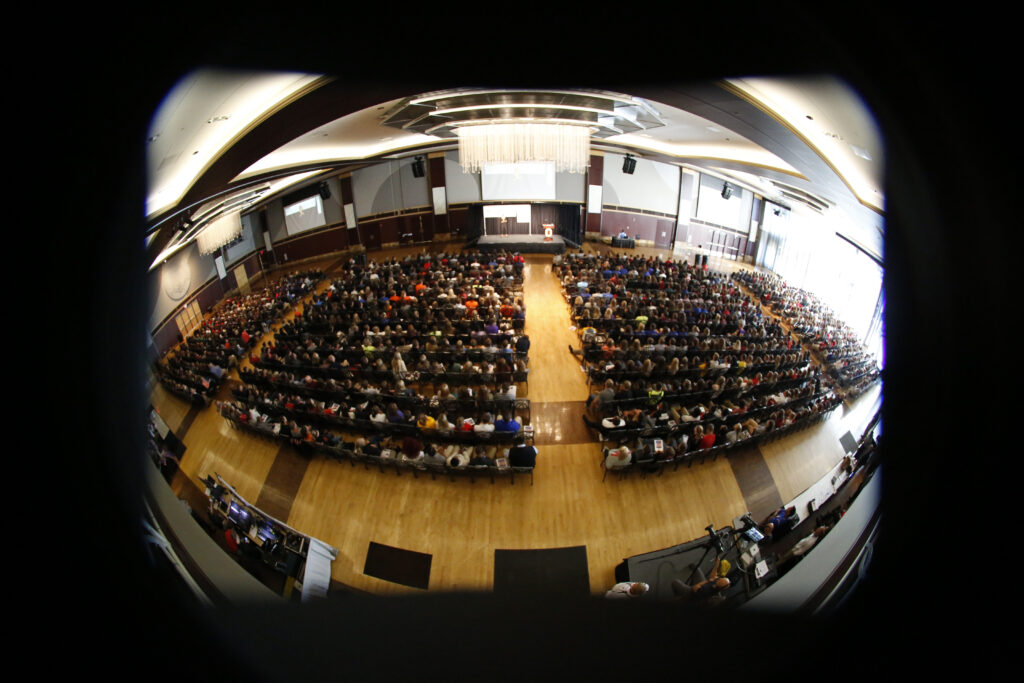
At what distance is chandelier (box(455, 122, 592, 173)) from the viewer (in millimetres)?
7336

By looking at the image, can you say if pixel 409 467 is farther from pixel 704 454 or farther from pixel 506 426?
pixel 704 454

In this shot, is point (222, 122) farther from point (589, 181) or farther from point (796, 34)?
point (589, 181)

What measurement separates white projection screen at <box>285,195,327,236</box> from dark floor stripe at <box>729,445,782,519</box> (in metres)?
19.9

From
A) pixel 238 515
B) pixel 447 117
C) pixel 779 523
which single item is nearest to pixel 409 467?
pixel 238 515

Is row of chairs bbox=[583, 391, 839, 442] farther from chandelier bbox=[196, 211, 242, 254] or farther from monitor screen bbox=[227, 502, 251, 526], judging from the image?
chandelier bbox=[196, 211, 242, 254]

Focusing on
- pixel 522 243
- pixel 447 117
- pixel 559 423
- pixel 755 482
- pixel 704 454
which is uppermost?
pixel 522 243

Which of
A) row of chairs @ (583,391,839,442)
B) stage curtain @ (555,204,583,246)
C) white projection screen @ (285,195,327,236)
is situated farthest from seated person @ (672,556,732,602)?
white projection screen @ (285,195,327,236)

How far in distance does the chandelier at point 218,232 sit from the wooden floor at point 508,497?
7444 millimetres

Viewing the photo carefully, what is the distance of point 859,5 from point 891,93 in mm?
254

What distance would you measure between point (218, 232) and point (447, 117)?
10438 millimetres

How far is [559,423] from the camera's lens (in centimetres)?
734

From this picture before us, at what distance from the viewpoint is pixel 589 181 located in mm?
18562

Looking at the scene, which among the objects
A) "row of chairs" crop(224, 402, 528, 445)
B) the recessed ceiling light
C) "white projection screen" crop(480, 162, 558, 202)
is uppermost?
"white projection screen" crop(480, 162, 558, 202)

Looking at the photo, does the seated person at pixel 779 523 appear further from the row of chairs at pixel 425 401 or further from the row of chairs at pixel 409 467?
the row of chairs at pixel 425 401
